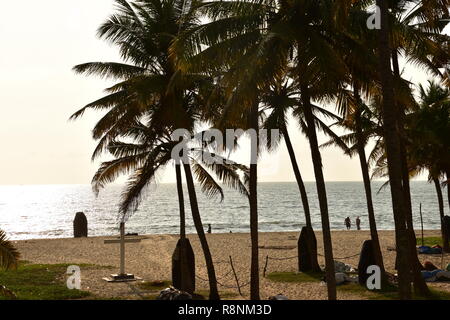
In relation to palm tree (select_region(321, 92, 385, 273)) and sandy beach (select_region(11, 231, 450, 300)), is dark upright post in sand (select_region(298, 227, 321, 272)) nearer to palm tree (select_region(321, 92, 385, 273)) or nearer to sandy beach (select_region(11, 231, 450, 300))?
sandy beach (select_region(11, 231, 450, 300))

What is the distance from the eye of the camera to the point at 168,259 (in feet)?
99.6

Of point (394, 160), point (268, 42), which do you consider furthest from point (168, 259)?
point (394, 160)

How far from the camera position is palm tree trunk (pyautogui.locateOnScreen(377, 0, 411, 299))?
10383 millimetres

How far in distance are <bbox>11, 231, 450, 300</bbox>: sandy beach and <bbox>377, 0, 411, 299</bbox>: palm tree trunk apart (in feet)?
23.6

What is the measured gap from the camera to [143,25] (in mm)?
16812

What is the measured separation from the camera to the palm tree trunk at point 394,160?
10383 millimetres

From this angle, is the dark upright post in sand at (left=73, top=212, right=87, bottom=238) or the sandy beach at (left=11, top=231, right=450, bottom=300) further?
the dark upright post in sand at (left=73, top=212, right=87, bottom=238)

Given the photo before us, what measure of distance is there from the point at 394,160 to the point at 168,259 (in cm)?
2155

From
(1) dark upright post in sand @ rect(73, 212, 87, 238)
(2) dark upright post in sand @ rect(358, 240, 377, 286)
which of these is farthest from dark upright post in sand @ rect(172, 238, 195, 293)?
(1) dark upright post in sand @ rect(73, 212, 87, 238)

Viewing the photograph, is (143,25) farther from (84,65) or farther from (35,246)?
(35,246)

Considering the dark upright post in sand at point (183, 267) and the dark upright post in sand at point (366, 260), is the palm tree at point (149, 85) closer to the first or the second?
the dark upright post in sand at point (183, 267)

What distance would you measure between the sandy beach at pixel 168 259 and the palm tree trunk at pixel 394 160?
7205 millimetres
